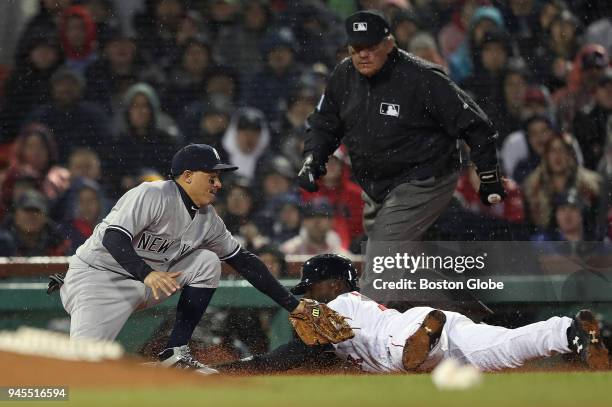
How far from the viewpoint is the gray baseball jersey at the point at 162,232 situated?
5.77 meters

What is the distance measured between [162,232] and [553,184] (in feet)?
11.1

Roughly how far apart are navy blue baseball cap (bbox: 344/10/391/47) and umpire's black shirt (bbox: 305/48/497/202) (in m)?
0.20

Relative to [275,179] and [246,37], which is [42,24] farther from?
[275,179]

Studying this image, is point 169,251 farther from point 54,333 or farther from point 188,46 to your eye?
point 188,46

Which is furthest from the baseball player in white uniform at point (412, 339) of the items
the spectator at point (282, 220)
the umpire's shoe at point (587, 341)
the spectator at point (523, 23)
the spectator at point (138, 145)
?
the spectator at point (523, 23)

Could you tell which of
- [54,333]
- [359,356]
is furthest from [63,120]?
[359,356]

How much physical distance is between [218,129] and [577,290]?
3370mm

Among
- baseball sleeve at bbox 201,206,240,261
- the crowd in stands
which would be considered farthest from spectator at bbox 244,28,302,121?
baseball sleeve at bbox 201,206,240,261

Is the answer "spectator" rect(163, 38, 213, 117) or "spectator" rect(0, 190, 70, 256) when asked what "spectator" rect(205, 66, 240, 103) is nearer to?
"spectator" rect(163, 38, 213, 117)

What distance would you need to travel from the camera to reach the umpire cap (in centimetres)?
626

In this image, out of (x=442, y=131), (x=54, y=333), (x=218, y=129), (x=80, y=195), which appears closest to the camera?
(x=442, y=131)

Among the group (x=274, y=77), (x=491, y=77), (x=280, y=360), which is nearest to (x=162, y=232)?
(x=280, y=360)

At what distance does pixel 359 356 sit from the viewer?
593 centimetres

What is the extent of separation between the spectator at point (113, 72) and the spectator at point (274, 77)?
3.44ft
